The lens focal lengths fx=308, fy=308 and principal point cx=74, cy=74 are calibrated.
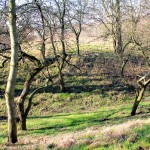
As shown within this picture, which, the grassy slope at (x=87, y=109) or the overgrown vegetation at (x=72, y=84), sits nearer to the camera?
the grassy slope at (x=87, y=109)

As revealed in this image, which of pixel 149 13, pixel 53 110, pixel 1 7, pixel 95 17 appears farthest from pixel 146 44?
pixel 1 7

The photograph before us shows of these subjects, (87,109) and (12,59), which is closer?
(12,59)

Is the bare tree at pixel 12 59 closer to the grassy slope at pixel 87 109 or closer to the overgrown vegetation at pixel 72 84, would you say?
the overgrown vegetation at pixel 72 84

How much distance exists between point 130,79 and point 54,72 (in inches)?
407

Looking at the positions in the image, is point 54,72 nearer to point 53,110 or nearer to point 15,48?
point 53,110

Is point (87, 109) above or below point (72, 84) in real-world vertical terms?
below

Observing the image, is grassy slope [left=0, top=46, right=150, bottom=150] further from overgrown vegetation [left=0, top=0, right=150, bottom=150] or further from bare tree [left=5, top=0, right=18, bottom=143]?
bare tree [left=5, top=0, right=18, bottom=143]

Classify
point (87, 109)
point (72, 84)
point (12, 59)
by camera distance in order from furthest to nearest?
point (72, 84)
point (87, 109)
point (12, 59)

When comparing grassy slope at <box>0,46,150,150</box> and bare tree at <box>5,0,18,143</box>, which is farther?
bare tree at <box>5,0,18,143</box>

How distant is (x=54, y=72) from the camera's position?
138 feet

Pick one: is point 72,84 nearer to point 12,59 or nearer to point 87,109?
point 87,109

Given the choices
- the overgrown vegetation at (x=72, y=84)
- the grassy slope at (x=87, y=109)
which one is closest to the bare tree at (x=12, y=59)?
the overgrown vegetation at (x=72, y=84)

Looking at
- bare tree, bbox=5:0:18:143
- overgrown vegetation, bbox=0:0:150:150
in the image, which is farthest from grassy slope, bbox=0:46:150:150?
bare tree, bbox=5:0:18:143

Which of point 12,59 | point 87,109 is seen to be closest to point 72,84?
point 87,109
